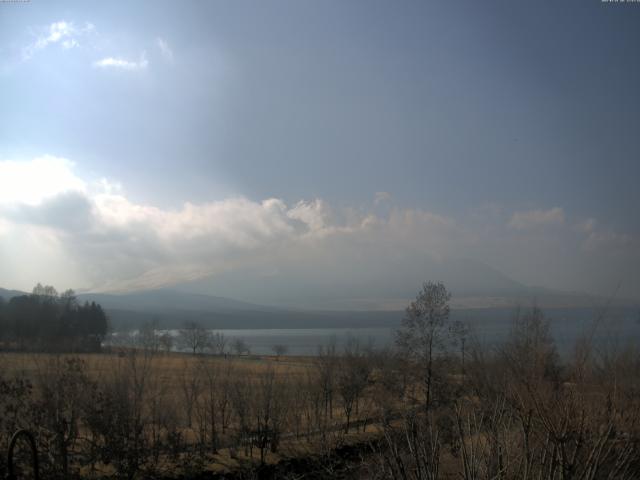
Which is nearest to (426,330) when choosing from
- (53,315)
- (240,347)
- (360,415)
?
(360,415)

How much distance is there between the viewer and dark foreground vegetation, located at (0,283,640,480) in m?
8.66

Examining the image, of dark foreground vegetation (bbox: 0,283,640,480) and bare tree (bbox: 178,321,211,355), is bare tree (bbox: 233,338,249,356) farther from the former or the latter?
dark foreground vegetation (bbox: 0,283,640,480)

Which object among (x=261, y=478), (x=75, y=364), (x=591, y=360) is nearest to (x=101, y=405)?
(x=75, y=364)

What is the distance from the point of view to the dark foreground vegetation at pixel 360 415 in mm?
8664

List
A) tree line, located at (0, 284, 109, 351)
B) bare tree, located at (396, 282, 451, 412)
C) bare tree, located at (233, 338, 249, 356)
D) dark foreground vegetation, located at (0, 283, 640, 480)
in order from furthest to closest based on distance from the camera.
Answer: bare tree, located at (233, 338, 249, 356), tree line, located at (0, 284, 109, 351), bare tree, located at (396, 282, 451, 412), dark foreground vegetation, located at (0, 283, 640, 480)

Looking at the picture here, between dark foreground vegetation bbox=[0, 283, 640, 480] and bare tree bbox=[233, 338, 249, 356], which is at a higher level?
dark foreground vegetation bbox=[0, 283, 640, 480]

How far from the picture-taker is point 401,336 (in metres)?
42.2

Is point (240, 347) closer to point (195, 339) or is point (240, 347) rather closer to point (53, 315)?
point (195, 339)

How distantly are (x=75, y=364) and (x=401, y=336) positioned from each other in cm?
2745

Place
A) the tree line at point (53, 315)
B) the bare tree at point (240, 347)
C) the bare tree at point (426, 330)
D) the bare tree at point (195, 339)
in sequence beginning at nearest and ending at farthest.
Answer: the bare tree at point (426, 330)
the tree line at point (53, 315)
the bare tree at point (240, 347)
the bare tree at point (195, 339)

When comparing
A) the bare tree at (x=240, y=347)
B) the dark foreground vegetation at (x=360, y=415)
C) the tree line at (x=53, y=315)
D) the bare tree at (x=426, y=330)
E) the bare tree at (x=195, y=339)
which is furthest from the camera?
the bare tree at (x=195, y=339)

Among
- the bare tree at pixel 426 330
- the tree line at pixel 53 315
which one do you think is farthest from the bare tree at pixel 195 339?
the bare tree at pixel 426 330

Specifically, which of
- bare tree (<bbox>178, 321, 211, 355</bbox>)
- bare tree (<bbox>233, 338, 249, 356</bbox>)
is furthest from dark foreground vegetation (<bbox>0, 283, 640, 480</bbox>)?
bare tree (<bbox>178, 321, 211, 355</bbox>)

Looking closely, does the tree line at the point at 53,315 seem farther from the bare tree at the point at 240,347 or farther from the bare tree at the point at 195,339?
the bare tree at the point at 240,347
